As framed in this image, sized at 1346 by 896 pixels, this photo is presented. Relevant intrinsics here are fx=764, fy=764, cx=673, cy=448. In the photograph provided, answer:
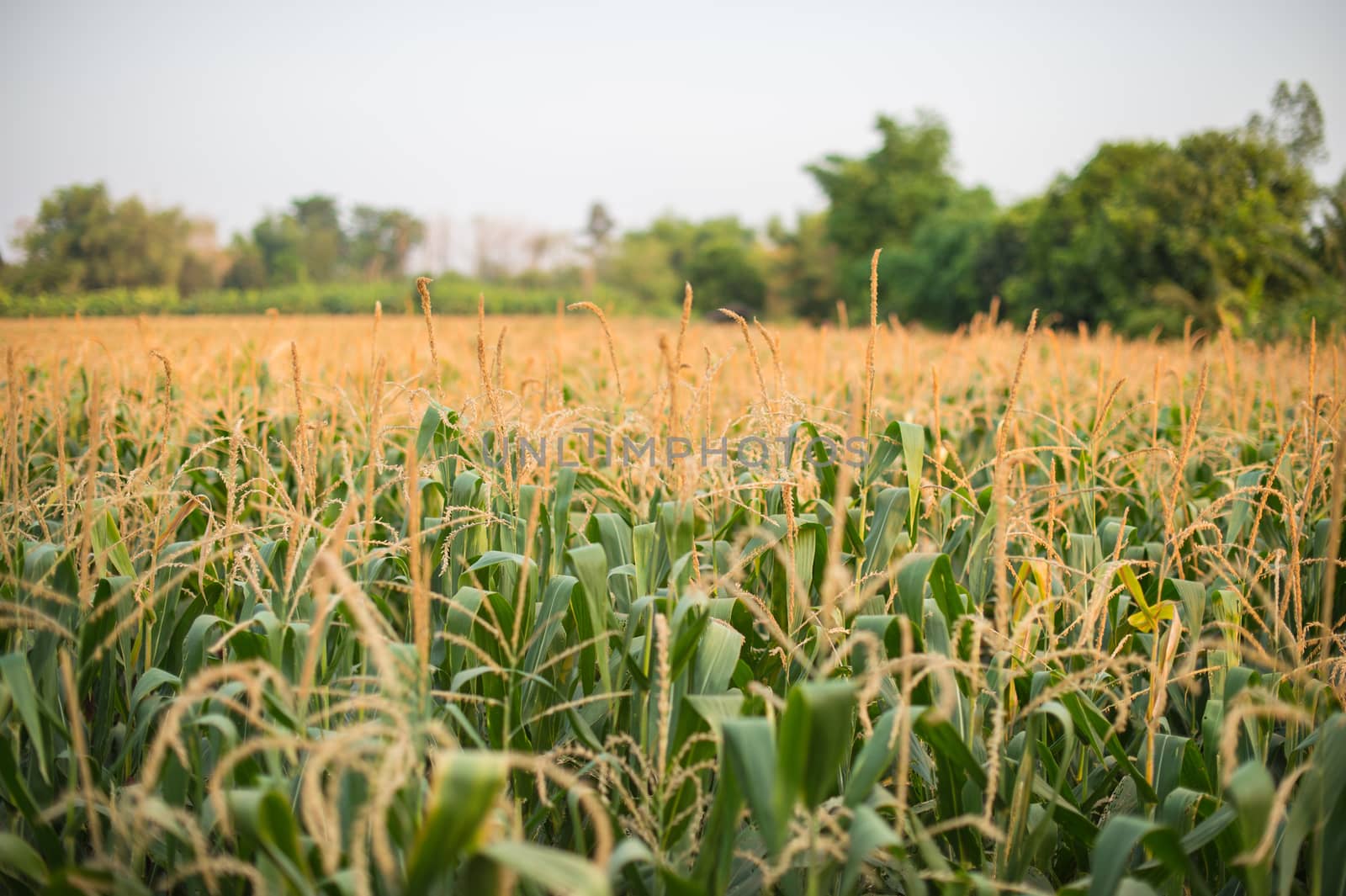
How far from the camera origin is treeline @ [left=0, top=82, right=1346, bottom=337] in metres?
16.0

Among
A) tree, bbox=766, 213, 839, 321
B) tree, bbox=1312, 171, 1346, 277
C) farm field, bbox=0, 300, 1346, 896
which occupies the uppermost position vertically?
tree, bbox=766, 213, 839, 321

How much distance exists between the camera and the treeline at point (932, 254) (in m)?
16.0

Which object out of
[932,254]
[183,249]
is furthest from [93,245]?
[932,254]

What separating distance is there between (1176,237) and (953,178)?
28.1 m

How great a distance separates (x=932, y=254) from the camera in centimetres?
3053

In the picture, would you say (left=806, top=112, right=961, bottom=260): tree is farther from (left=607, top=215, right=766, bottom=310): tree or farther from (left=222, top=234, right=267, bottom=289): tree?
(left=222, top=234, right=267, bottom=289): tree

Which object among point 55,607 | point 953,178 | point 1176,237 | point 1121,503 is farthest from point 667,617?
point 953,178

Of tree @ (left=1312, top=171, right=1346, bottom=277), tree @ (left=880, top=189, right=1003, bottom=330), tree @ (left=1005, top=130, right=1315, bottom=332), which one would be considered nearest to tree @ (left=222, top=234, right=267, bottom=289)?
tree @ (left=880, top=189, right=1003, bottom=330)

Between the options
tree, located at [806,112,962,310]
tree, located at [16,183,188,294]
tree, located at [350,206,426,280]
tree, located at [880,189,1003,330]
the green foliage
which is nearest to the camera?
tree, located at [16,183,188,294]

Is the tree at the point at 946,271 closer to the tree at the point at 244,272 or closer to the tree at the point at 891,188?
the tree at the point at 891,188

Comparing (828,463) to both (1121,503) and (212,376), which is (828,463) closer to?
(1121,503)

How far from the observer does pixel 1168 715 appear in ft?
7.14

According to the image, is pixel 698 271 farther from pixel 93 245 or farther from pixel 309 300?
pixel 93 245

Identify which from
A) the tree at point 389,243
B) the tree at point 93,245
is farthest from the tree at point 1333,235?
the tree at point 389,243
